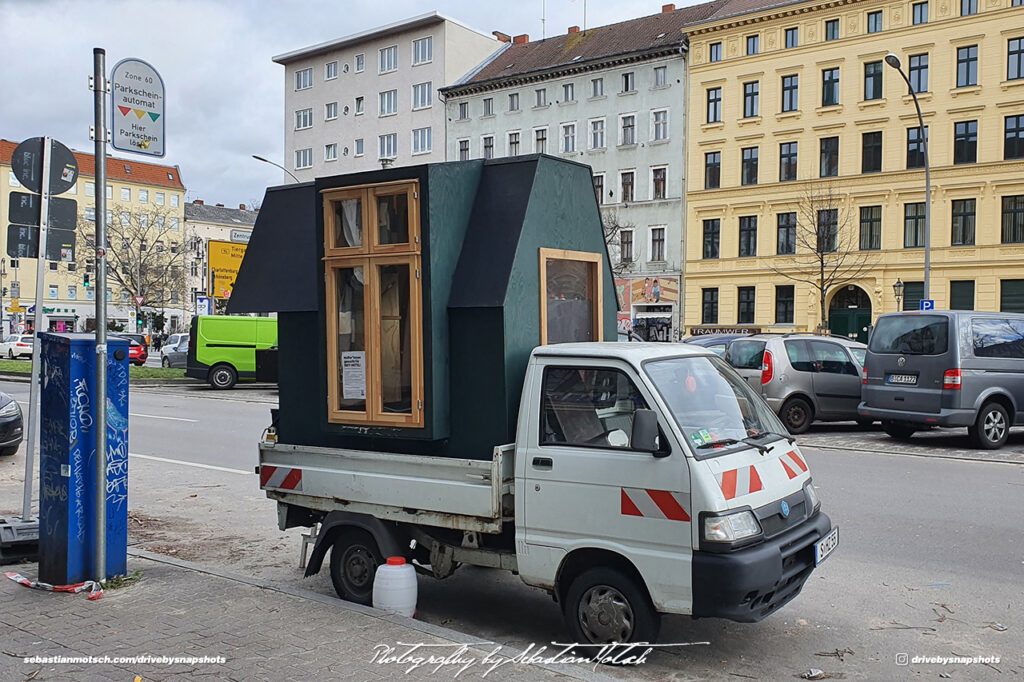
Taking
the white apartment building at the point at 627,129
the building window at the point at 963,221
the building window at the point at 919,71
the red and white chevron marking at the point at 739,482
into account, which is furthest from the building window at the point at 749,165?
the red and white chevron marking at the point at 739,482

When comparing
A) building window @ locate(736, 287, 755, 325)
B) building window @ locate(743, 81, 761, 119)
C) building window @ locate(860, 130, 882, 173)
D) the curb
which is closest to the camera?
the curb

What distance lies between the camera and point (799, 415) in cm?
1543

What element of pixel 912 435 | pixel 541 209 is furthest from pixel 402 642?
pixel 912 435

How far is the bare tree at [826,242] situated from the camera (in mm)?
44219

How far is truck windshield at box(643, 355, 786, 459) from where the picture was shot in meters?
5.02

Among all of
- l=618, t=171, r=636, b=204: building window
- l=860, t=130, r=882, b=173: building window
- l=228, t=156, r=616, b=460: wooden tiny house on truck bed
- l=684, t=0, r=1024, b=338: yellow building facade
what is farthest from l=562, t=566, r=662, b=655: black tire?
l=618, t=171, r=636, b=204: building window

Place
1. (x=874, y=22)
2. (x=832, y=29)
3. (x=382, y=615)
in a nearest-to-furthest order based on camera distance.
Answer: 1. (x=382, y=615)
2. (x=874, y=22)
3. (x=832, y=29)

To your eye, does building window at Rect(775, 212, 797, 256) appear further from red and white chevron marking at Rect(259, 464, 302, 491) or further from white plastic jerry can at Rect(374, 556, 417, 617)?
white plastic jerry can at Rect(374, 556, 417, 617)

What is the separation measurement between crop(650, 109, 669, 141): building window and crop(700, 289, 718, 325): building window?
883 centimetres

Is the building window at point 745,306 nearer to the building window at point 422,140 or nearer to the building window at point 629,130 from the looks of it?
the building window at point 629,130

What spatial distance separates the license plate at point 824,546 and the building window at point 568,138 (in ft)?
165

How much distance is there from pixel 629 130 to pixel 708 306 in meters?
11.0

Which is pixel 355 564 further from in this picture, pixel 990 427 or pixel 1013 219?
pixel 1013 219

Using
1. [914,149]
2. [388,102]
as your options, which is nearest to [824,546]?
[914,149]
